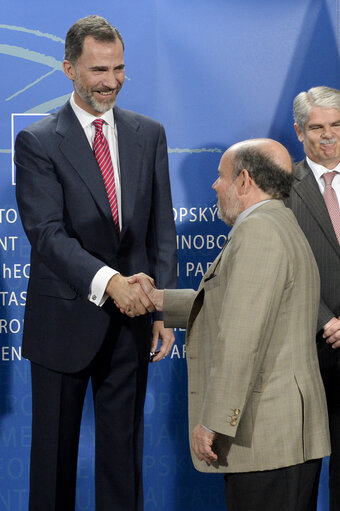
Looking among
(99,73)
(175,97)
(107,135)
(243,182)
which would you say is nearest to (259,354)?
(243,182)

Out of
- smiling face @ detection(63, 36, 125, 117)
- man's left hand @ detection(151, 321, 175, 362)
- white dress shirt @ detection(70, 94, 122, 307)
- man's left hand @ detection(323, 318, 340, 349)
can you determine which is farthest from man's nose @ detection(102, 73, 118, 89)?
man's left hand @ detection(323, 318, 340, 349)

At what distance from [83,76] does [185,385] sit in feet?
4.92

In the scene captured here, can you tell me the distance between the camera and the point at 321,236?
2.97 m

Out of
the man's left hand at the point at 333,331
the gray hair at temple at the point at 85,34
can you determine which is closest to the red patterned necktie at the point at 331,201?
the man's left hand at the point at 333,331

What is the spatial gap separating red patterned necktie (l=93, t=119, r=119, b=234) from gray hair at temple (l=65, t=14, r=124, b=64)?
25cm

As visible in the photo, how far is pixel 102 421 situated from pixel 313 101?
1467 millimetres

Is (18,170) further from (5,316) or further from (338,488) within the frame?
(338,488)

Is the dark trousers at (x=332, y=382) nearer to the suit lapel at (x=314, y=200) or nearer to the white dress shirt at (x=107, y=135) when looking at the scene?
the suit lapel at (x=314, y=200)

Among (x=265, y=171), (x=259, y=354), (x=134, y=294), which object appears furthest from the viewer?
(x=134, y=294)

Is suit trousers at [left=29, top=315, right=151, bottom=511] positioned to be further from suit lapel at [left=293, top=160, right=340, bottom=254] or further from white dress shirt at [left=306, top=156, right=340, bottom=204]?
white dress shirt at [left=306, top=156, right=340, bottom=204]

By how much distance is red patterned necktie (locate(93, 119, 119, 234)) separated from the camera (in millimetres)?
2768

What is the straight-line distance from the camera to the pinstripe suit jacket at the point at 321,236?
116 inches

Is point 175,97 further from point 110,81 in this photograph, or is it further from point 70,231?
point 70,231

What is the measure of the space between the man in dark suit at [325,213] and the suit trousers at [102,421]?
0.66 m
